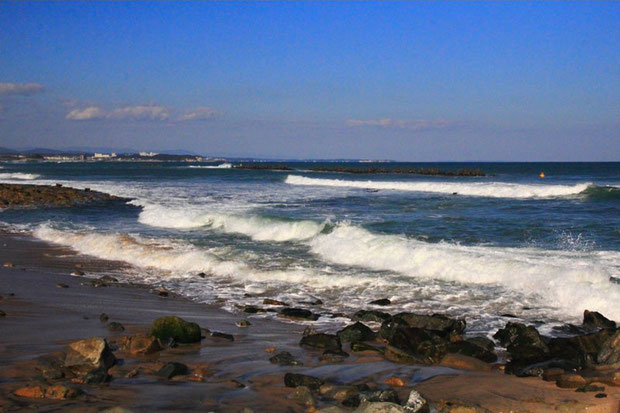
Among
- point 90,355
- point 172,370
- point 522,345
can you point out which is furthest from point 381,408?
point 522,345

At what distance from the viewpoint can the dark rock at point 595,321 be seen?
8288 mm

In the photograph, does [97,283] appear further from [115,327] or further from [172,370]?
[172,370]

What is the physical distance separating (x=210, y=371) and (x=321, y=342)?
1.70 metres

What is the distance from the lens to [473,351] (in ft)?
22.1

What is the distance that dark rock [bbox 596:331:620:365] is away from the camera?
6327mm

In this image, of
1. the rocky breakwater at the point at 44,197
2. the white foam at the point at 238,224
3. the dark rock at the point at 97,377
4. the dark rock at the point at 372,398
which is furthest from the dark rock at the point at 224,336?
the rocky breakwater at the point at 44,197

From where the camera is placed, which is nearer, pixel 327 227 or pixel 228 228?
pixel 327 227

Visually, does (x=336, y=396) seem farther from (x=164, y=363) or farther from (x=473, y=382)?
(x=164, y=363)

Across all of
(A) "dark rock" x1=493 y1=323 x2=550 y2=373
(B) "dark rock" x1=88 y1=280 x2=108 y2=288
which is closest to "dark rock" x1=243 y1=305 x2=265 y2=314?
(B) "dark rock" x1=88 y1=280 x2=108 y2=288

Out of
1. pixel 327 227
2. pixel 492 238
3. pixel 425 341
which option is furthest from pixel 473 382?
pixel 327 227

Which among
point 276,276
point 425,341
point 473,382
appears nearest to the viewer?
point 473,382

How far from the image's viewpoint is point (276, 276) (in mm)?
12242

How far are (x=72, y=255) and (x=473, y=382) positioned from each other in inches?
489

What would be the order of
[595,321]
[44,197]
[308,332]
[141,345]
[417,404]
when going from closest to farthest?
[417,404] → [141,345] → [308,332] → [595,321] → [44,197]
